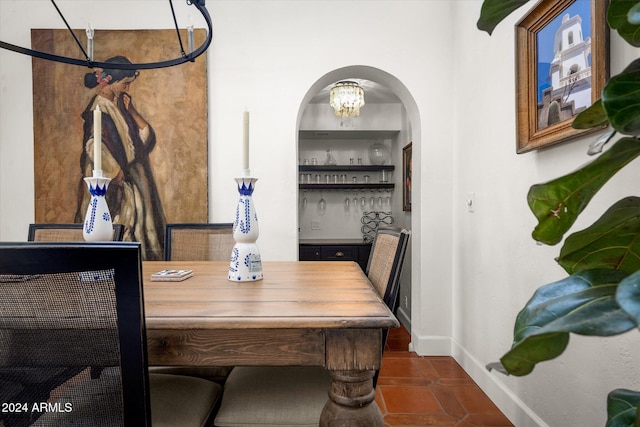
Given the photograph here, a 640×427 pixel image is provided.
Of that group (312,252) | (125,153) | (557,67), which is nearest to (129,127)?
(125,153)

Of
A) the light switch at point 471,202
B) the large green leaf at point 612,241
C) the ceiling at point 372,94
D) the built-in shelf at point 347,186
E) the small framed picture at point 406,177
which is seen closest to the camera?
the large green leaf at point 612,241

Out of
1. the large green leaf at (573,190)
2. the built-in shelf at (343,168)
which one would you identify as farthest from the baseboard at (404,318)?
the large green leaf at (573,190)

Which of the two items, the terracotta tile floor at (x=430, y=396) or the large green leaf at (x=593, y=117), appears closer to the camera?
the large green leaf at (x=593, y=117)

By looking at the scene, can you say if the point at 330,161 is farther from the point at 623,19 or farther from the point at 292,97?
the point at 623,19

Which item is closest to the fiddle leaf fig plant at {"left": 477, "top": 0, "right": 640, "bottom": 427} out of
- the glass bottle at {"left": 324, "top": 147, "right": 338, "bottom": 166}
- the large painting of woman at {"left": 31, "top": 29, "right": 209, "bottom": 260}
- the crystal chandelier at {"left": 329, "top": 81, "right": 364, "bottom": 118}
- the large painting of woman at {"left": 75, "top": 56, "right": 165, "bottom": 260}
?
the large painting of woman at {"left": 31, "top": 29, "right": 209, "bottom": 260}

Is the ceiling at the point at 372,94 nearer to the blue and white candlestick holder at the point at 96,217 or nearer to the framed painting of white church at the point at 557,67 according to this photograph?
the framed painting of white church at the point at 557,67

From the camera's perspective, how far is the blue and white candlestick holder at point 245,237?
141 centimetres

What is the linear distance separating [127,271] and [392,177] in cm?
423

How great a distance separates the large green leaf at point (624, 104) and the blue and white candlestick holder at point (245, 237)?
3.63 ft

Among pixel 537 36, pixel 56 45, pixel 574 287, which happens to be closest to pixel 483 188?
pixel 537 36

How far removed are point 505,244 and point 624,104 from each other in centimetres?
156

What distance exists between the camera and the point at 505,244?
190 cm

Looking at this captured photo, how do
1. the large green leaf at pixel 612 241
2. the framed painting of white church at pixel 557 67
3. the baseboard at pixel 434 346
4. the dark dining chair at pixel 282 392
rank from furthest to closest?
1. the baseboard at pixel 434 346
2. the framed painting of white church at pixel 557 67
3. the dark dining chair at pixel 282 392
4. the large green leaf at pixel 612 241

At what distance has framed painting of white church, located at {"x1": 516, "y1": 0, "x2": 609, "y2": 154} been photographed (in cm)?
123
